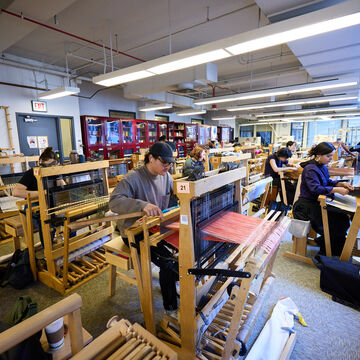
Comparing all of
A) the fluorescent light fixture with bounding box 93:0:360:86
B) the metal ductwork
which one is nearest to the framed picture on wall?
Answer: the metal ductwork

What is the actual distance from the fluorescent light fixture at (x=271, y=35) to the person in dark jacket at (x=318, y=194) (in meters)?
1.30

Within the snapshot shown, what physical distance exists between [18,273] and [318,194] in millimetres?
3638

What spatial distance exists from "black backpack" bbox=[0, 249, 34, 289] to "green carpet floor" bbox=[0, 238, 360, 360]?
7 centimetres

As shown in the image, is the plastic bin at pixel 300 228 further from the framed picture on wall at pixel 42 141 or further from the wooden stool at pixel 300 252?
the framed picture on wall at pixel 42 141

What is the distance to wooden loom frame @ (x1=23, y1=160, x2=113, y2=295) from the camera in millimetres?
2068

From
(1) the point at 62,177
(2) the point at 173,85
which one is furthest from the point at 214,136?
(1) the point at 62,177

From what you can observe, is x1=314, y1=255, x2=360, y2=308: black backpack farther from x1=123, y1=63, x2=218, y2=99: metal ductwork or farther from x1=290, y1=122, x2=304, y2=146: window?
x1=290, y1=122, x2=304, y2=146: window

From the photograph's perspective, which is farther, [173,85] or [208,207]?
[173,85]

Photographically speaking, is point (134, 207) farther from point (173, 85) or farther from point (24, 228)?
point (173, 85)

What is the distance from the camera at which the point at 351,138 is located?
576 inches

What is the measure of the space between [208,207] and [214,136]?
11932mm

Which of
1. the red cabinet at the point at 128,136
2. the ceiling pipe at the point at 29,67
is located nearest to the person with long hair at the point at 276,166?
the red cabinet at the point at 128,136

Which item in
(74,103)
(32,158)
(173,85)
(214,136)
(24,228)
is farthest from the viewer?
(214,136)

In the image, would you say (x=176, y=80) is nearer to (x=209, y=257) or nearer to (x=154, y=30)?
(x=154, y=30)
